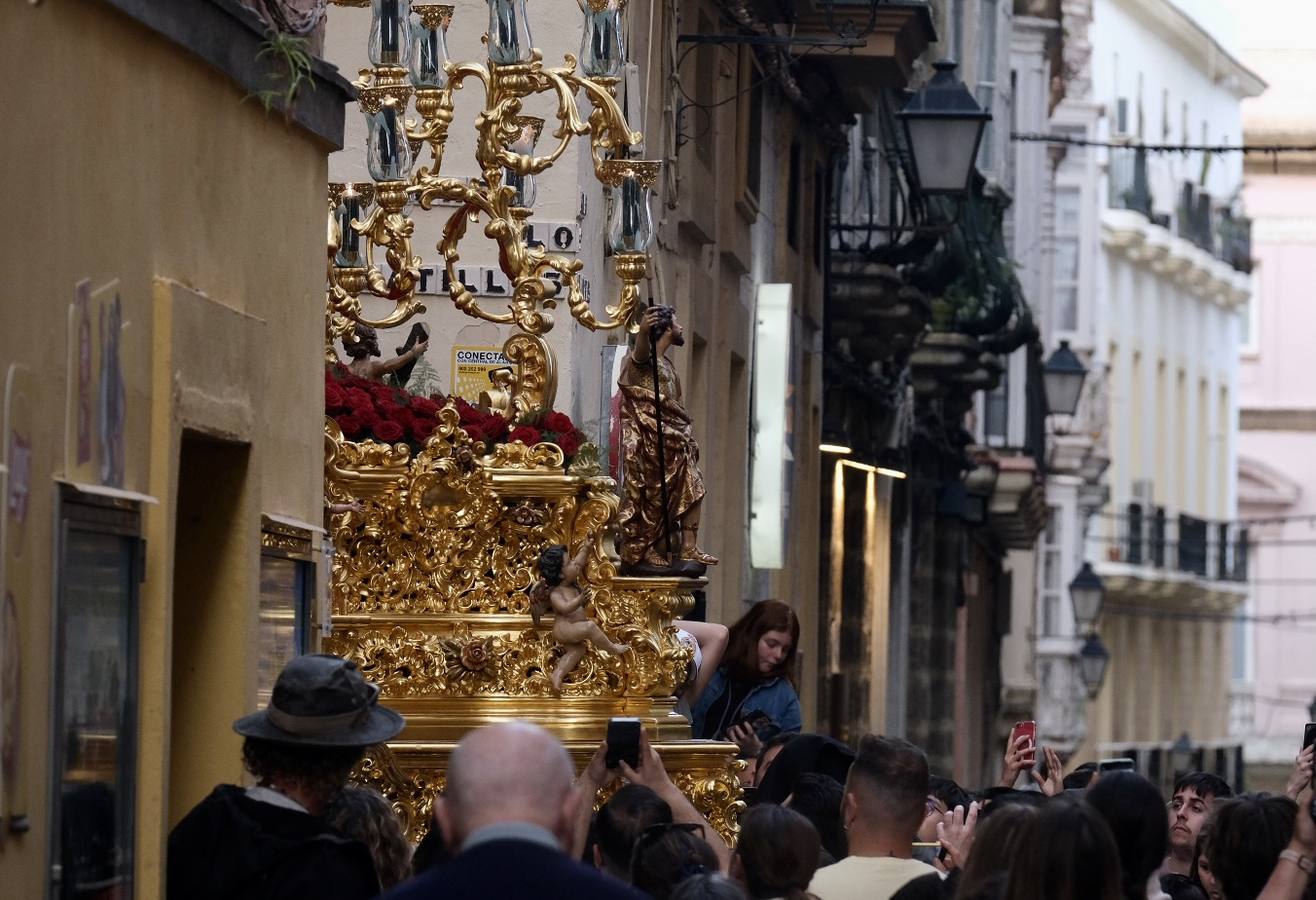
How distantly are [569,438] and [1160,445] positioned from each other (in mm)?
51539

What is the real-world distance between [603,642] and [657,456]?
3.92ft

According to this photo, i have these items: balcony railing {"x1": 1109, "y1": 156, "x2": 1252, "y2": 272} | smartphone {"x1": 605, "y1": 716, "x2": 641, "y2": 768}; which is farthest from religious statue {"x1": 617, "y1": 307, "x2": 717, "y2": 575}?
balcony railing {"x1": 1109, "y1": 156, "x2": 1252, "y2": 272}

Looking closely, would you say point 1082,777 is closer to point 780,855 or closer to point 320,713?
point 780,855

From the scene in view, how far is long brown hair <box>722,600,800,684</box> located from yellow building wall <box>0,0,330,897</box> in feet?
10.9

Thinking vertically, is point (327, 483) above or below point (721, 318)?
below

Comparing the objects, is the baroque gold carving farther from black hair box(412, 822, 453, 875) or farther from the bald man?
the bald man

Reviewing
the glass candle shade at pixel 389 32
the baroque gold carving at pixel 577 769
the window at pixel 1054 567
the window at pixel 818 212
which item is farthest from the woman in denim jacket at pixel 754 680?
the window at pixel 1054 567

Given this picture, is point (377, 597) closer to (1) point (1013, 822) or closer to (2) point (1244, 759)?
(1) point (1013, 822)

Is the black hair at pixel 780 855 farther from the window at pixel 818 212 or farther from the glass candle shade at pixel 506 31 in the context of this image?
the window at pixel 818 212

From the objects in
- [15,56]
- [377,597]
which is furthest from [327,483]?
[15,56]

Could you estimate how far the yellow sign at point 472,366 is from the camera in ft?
54.1

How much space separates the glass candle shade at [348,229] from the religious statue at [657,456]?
1.13 meters

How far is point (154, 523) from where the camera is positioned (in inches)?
350

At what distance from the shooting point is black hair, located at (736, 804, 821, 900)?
8.08m
